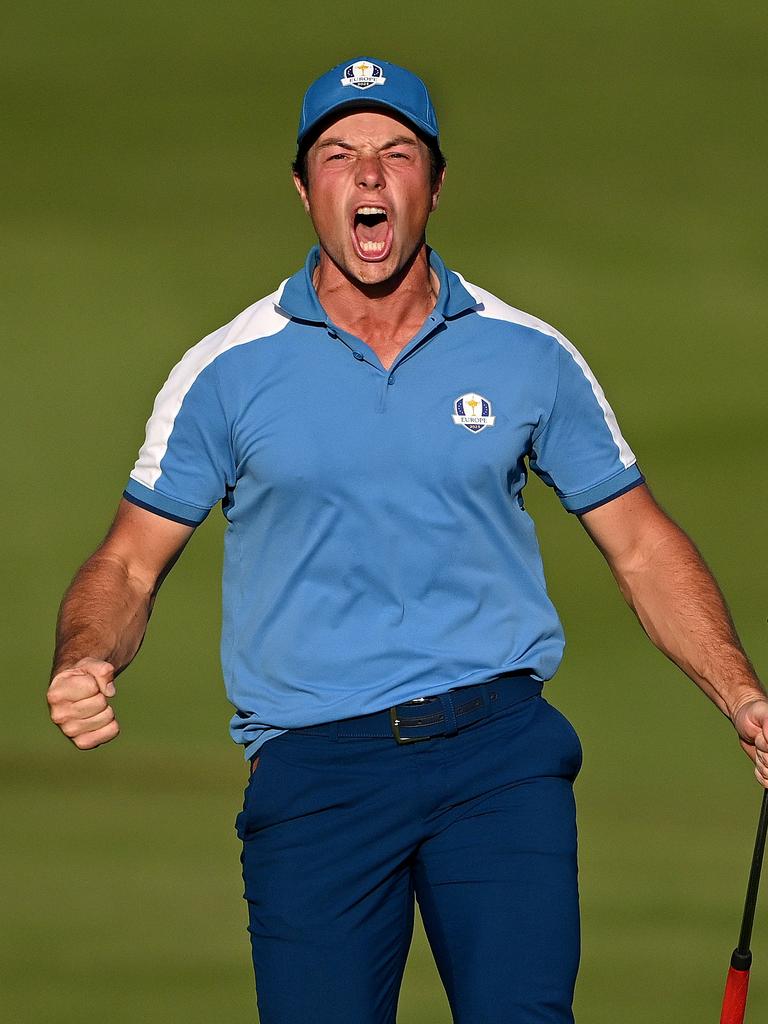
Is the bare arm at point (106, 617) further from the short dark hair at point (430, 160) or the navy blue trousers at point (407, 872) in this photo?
the short dark hair at point (430, 160)

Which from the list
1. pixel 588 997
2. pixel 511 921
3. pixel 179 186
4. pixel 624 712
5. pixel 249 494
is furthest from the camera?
pixel 179 186

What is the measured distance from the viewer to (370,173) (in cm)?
366

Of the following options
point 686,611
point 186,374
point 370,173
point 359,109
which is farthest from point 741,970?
point 359,109

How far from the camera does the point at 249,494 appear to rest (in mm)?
3566

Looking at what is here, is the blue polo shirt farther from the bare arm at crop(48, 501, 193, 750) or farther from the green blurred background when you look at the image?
the green blurred background

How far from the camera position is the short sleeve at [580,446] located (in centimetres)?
368

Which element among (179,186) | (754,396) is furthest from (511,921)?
(179,186)

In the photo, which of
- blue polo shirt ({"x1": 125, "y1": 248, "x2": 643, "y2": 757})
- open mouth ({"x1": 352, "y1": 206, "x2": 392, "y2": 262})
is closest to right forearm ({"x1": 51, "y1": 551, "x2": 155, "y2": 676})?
blue polo shirt ({"x1": 125, "y1": 248, "x2": 643, "y2": 757})

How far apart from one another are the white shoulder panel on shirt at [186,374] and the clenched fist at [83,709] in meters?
0.55

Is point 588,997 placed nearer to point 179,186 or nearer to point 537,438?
point 537,438

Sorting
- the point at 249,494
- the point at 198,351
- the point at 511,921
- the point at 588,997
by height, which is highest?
the point at 198,351

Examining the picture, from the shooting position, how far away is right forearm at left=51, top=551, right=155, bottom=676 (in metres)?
3.41

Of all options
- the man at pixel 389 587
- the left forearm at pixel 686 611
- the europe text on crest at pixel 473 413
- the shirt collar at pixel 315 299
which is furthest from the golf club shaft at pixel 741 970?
the shirt collar at pixel 315 299

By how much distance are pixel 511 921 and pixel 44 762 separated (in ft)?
10.4
